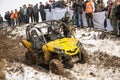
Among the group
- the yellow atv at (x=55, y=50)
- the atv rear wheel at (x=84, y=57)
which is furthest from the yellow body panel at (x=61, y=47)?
the atv rear wheel at (x=84, y=57)

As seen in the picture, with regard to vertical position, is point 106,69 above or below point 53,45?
below

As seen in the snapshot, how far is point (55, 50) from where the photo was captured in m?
14.1

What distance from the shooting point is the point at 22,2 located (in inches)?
1390

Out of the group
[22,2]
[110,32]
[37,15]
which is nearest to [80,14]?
[110,32]

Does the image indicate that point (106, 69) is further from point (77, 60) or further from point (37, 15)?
point (37, 15)

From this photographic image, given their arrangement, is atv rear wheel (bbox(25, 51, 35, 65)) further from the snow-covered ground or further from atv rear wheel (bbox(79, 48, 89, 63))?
atv rear wheel (bbox(79, 48, 89, 63))

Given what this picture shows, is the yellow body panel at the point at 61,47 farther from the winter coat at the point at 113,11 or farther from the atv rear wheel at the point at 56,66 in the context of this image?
the winter coat at the point at 113,11

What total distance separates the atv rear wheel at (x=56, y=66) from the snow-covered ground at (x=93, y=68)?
214 millimetres

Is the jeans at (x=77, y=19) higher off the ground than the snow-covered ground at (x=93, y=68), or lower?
higher

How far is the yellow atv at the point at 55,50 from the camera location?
14.0m

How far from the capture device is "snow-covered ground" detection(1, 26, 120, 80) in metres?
13.3

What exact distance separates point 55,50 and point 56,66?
73 centimetres

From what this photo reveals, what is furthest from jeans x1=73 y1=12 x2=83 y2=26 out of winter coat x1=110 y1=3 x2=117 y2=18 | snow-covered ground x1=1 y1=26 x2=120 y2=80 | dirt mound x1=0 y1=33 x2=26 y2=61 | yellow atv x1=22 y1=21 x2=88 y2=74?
yellow atv x1=22 y1=21 x2=88 y2=74

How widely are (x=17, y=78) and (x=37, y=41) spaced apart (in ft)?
7.11
